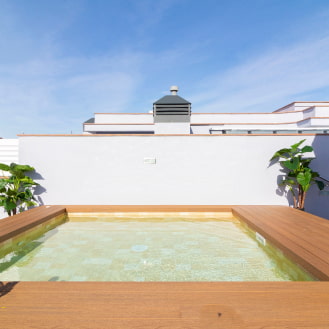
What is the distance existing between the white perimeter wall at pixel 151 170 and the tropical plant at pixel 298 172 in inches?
13.4

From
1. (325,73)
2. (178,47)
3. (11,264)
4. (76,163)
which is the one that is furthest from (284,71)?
(11,264)

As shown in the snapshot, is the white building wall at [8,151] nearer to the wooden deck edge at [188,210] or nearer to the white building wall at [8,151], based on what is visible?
the white building wall at [8,151]

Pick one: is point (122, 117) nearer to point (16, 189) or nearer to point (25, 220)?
point (16, 189)

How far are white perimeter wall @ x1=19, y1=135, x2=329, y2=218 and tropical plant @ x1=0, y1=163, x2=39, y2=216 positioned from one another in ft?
1.26

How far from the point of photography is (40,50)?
760 cm

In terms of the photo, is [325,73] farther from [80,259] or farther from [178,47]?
[80,259]

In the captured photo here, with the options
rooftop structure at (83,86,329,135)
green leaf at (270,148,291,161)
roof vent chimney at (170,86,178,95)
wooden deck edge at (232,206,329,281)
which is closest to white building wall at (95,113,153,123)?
rooftop structure at (83,86,329,135)

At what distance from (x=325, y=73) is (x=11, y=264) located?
13364 millimetres

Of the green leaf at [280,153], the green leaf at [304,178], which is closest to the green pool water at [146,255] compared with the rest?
the green leaf at [304,178]

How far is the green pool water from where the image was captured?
2.65 metres

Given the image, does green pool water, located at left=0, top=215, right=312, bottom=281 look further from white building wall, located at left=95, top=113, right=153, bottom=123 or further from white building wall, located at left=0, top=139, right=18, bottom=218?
white building wall, located at left=95, top=113, right=153, bottom=123

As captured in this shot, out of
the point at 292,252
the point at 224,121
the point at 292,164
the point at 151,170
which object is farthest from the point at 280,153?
the point at 224,121

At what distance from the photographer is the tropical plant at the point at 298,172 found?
4.86 m
